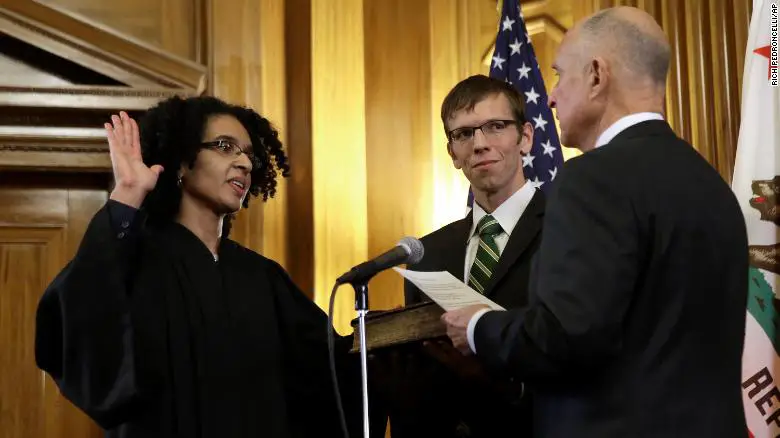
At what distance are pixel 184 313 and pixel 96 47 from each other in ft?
5.20

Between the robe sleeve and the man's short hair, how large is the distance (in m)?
0.95

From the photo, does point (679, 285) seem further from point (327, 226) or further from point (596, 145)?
point (327, 226)

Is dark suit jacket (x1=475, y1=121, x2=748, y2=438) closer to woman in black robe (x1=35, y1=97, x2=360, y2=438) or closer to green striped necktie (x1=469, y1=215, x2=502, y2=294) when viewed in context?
green striped necktie (x1=469, y1=215, x2=502, y2=294)

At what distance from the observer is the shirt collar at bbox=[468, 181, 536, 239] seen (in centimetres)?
249

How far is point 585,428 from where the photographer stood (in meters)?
1.68

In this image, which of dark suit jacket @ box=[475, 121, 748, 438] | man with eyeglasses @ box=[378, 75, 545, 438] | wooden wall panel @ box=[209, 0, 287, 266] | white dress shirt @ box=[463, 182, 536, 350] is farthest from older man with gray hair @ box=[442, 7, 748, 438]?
wooden wall panel @ box=[209, 0, 287, 266]

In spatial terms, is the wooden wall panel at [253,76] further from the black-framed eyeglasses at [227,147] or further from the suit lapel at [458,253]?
the suit lapel at [458,253]

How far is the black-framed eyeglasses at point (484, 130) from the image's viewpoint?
2.60 meters

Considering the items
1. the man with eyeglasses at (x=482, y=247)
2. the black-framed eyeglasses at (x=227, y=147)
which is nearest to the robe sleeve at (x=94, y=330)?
the black-framed eyeglasses at (x=227, y=147)

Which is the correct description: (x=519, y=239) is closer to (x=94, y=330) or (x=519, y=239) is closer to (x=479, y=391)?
(x=479, y=391)

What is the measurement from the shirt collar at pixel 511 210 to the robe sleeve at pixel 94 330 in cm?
93

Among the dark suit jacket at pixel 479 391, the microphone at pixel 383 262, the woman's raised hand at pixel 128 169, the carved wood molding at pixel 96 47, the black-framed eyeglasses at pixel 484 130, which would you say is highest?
the carved wood molding at pixel 96 47

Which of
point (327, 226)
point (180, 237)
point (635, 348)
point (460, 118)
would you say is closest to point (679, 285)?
point (635, 348)

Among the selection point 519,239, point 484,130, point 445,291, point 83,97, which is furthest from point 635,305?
point 83,97
